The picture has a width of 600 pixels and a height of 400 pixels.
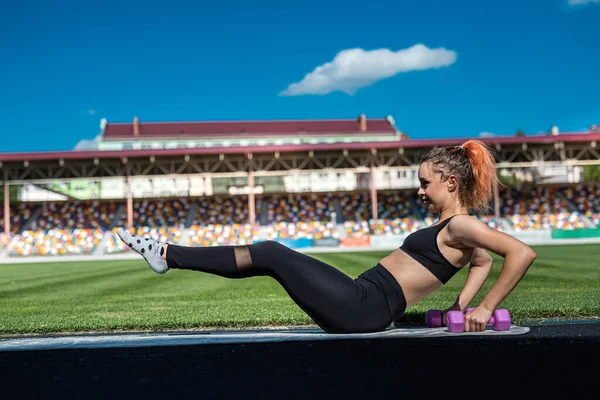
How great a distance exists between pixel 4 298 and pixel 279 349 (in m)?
7.76

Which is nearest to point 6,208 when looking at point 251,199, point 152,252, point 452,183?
point 251,199

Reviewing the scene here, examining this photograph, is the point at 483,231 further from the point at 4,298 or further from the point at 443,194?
the point at 4,298

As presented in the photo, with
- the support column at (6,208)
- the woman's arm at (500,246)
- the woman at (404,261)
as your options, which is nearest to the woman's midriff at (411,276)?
the woman at (404,261)

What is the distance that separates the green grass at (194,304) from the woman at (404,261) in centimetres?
128

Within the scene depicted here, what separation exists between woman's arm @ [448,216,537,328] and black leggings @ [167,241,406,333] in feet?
1.64

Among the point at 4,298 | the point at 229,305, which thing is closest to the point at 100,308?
the point at 229,305

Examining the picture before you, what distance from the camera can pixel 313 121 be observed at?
66.7m

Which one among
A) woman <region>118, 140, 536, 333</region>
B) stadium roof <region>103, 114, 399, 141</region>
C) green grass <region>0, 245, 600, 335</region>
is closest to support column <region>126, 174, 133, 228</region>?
green grass <region>0, 245, 600, 335</region>

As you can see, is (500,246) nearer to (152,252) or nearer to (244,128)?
(152,252)

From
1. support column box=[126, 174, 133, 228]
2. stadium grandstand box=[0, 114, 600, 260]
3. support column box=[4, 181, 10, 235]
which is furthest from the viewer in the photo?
Answer: stadium grandstand box=[0, 114, 600, 260]

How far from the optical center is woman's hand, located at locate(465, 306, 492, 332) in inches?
127

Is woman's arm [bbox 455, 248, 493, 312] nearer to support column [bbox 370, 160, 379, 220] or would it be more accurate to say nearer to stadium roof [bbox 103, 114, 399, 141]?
support column [bbox 370, 160, 379, 220]

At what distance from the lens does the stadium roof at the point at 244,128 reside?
61250mm

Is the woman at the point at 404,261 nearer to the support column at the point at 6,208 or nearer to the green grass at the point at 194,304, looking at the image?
the green grass at the point at 194,304
